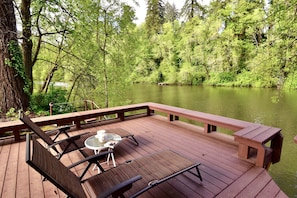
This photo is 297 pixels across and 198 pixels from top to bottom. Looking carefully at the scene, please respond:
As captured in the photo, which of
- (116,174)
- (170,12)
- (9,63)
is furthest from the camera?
(170,12)

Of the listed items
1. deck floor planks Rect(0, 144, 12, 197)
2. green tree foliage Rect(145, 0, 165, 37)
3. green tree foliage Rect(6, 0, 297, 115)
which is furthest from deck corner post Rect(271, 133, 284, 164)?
green tree foliage Rect(145, 0, 165, 37)

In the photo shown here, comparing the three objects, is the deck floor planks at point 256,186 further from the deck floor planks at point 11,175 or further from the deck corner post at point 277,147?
the deck floor planks at point 11,175

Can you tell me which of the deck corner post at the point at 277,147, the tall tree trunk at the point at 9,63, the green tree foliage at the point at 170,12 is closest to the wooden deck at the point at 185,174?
the deck corner post at the point at 277,147

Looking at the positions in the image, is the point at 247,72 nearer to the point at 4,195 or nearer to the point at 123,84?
the point at 123,84

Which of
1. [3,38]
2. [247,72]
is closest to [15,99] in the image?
[3,38]

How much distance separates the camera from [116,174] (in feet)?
6.00

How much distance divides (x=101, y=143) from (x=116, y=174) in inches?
34.6

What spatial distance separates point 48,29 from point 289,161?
10421mm

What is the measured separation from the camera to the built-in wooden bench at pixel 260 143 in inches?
93.0

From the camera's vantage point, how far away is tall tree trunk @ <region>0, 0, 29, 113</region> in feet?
15.7

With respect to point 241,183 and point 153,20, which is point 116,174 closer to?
point 241,183

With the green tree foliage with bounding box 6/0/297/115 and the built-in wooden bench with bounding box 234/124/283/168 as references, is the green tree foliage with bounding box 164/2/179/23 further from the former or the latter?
the built-in wooden bench with bounding box 234/124/283/168

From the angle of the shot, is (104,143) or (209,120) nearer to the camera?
(104,143)

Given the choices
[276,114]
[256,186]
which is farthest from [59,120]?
[276,114]
